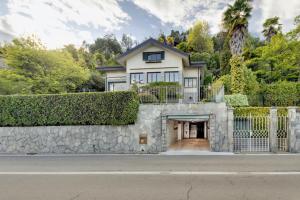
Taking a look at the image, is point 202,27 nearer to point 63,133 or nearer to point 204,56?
point 204,56

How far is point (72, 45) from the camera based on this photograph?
114 ft

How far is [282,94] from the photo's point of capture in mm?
18844

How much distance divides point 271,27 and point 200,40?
43.8 feet

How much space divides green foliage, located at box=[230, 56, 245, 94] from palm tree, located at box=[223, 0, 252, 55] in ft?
4.09

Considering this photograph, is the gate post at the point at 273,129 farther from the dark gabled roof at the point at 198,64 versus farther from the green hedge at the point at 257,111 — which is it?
the dark gabled roof at the point at 198,64

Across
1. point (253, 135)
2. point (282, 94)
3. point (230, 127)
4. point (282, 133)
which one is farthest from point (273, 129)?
point (282, 94)

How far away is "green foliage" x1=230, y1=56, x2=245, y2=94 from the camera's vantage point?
19.8m

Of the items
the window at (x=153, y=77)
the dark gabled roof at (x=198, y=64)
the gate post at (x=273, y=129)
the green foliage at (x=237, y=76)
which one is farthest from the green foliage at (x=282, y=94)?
the window at (x=153, y=77)

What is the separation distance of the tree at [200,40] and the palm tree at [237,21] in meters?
18.2

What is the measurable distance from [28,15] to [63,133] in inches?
430

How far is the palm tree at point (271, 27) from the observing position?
93.7 feet
